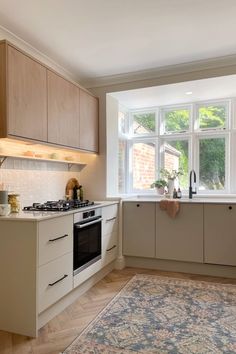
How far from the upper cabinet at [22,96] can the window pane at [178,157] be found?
7.71ft

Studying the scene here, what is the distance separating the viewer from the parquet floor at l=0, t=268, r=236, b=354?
198 cm

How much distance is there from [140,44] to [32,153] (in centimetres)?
163

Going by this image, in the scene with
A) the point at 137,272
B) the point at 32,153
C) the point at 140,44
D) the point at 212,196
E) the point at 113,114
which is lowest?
the point at 137,272

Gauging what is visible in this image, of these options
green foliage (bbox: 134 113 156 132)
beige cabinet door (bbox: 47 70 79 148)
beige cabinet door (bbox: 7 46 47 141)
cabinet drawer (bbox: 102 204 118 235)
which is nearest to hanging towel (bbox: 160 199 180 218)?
cabinet drawer (bbox: 102 204 118 235)

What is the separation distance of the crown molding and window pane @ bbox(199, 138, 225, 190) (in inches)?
47.6

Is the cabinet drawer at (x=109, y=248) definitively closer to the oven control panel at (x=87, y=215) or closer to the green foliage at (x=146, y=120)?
the oven control panel at (x=87, y=215)

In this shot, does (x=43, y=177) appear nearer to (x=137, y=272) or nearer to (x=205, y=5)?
(x=137, y=272)

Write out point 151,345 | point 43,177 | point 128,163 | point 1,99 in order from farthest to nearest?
1. point 128,163
2. point 43,177
3. point 1,99
4. point 151,345

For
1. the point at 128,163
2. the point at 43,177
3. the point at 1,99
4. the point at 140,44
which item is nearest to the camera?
the point at 1,99

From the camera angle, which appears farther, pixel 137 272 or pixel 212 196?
pixel 212 196

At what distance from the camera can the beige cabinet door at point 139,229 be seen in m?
3.68

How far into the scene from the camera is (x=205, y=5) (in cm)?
233

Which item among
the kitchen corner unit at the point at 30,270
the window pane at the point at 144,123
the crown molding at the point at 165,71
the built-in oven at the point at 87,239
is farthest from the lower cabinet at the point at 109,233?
the crown molding at the point at 165,71

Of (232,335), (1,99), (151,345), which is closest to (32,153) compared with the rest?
(1,99)
